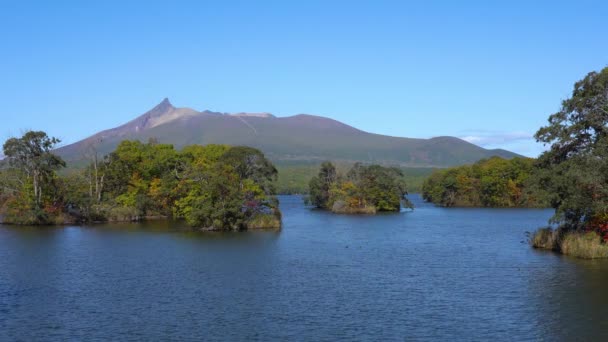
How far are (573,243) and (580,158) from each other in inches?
201

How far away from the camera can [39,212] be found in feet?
209

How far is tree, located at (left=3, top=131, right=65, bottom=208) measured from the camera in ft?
207

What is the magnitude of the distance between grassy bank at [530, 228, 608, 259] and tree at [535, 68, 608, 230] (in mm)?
766

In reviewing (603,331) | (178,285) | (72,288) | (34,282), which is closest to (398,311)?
(603,331)

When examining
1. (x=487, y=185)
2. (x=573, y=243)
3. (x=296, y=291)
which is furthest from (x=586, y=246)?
(x=487, y=185)

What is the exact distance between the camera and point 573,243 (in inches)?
1430

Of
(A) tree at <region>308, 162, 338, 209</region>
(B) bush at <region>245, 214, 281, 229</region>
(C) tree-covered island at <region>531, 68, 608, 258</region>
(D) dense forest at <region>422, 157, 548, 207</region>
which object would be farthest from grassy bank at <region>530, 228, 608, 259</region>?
(D) dense forest at <region>422, 157, 548, 207</region>

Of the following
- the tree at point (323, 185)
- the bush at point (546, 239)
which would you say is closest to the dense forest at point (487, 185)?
the tree at point (323, 185)

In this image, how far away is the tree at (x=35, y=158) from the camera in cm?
6322

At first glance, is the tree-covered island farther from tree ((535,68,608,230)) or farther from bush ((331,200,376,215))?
bush ((331,200,376,215))

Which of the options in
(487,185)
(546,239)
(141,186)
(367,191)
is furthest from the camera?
(487,185)

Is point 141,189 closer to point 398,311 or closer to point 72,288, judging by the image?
point 72,288

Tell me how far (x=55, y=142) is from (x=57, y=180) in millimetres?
4393

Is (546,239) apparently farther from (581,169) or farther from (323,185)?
→ (323,185)
